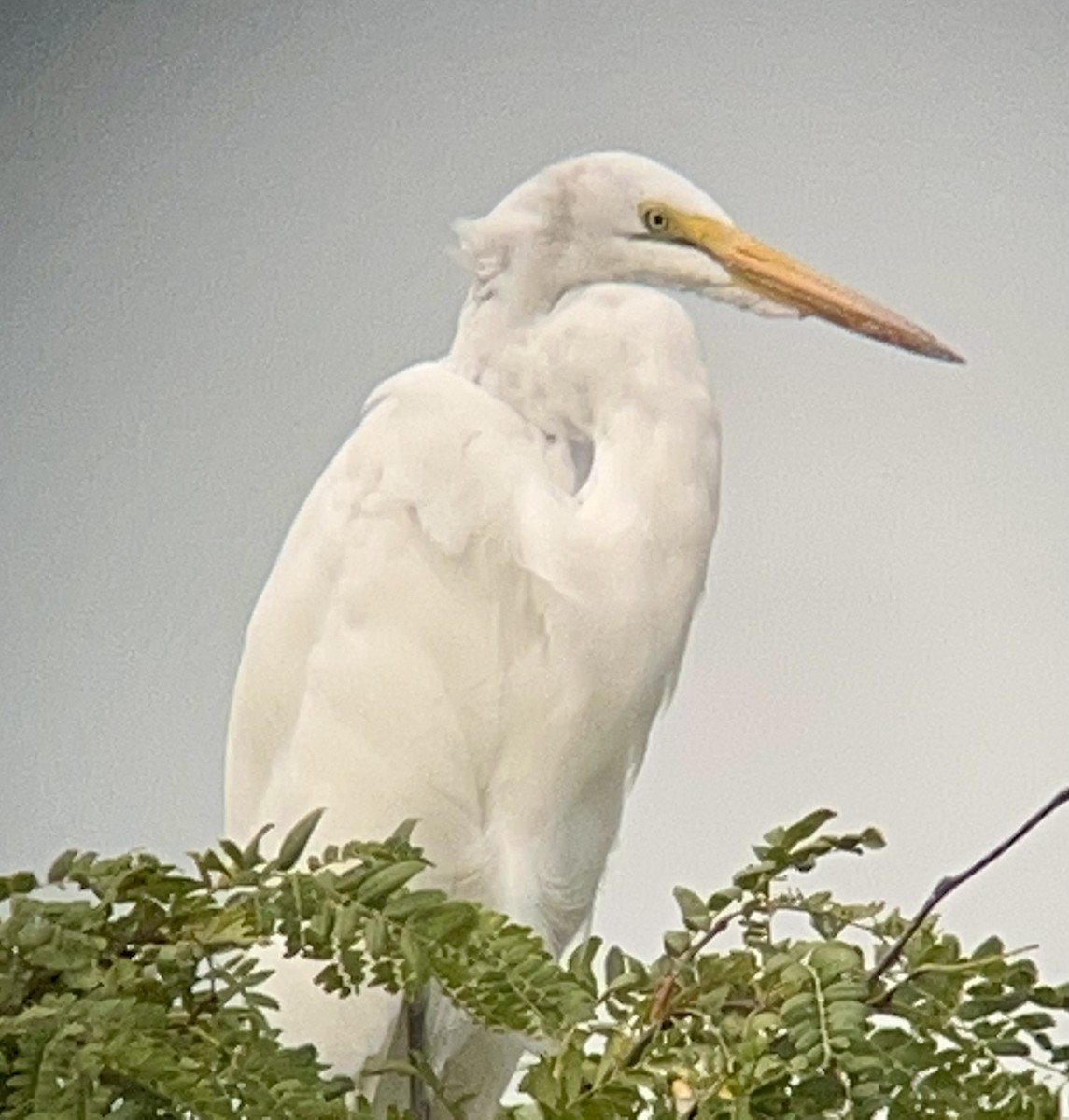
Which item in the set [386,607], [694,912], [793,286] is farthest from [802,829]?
[793,286]

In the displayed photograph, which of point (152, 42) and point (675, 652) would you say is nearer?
point (675, 652)

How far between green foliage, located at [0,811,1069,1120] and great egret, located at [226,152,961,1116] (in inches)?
25.7

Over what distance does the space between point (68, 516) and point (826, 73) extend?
885mm

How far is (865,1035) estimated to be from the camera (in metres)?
0.47

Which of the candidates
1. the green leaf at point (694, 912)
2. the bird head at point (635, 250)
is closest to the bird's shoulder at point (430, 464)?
the bird head at point (635, 250)

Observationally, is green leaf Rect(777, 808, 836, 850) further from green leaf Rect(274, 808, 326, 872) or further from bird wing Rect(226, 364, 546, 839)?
bird wing Rect(226, 364, 546, 839)

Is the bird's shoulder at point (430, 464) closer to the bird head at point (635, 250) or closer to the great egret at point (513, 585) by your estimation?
the great egret at point (513, 585)

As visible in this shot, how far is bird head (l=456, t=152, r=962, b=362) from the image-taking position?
1.35m

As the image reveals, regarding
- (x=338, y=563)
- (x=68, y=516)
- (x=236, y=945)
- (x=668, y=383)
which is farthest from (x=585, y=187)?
(x=236, y=945)

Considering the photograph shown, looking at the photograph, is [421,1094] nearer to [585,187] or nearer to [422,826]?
[422,826]

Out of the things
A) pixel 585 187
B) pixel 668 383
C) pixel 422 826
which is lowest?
pixel 422 826

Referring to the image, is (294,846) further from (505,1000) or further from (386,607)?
(386,607)

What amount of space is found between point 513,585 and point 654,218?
0.97ft

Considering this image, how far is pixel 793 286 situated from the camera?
1.35 m
